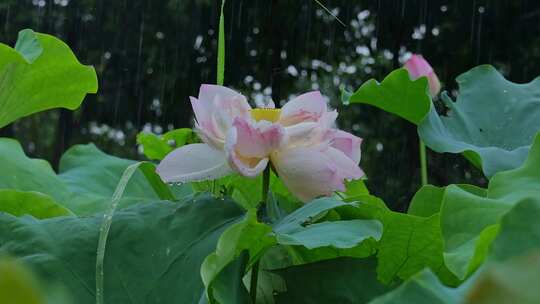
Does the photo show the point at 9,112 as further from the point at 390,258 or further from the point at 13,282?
the point at 13,282

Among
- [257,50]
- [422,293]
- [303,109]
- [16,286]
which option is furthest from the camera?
[257,50]

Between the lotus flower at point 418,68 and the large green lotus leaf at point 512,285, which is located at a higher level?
the large green lotus leaf at point 512,285

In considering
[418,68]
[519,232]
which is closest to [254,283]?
[519,232]

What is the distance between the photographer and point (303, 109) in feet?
1.53

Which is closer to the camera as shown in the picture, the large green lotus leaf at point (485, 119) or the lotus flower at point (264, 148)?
the lotus flower at point (264, 148)

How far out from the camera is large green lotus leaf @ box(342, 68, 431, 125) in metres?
0.60

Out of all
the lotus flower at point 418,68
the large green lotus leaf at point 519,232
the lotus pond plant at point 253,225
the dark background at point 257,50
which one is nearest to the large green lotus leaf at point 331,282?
→ the lotus pond plant at point 253,225

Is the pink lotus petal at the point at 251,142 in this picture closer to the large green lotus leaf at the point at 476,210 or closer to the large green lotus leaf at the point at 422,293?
the large green lotus leaf at the point at 476,210

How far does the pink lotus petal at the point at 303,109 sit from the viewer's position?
46 cm

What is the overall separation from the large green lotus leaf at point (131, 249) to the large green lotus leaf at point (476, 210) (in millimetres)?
110

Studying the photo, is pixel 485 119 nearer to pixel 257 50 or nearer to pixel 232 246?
pixel 232 246

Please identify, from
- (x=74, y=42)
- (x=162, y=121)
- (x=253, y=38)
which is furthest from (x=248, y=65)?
(x=74, y=42)

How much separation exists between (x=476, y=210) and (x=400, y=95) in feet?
0.79

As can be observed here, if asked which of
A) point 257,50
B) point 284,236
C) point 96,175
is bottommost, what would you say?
point 257,50
